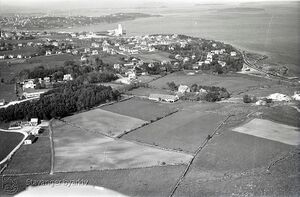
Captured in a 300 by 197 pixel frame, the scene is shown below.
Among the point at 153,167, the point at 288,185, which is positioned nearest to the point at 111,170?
the point at 153,167

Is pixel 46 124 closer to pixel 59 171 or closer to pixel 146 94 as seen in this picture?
pixel 59 171

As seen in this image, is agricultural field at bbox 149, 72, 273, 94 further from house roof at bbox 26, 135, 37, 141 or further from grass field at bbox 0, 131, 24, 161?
grass field at bbox 0, 131, 24, 161

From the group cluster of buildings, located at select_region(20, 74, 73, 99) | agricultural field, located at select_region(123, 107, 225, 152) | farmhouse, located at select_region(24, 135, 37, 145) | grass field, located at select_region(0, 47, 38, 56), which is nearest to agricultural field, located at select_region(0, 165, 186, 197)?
agricultural field, located at select_region(123, 107, 225, 152)

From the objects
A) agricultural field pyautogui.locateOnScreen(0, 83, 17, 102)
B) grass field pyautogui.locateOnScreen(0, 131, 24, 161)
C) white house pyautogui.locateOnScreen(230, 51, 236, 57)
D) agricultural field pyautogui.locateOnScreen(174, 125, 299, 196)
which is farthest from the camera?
white house pyautogui.locateOnScreen(230, 51, 236, 57)

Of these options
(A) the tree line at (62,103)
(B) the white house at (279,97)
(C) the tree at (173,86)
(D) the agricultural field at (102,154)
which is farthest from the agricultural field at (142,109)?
(B) the white house at (279,97)

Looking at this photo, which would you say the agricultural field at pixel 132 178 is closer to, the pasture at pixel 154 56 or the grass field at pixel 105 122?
the grass field at pixel 105 122

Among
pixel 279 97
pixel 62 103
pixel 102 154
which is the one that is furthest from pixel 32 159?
pixel 279 97

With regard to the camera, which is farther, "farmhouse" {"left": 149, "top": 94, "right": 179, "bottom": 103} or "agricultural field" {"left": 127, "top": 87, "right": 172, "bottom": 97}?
"agricultural field" {"left": 127, "top": 87, "right": 172, "bottom": 97}
